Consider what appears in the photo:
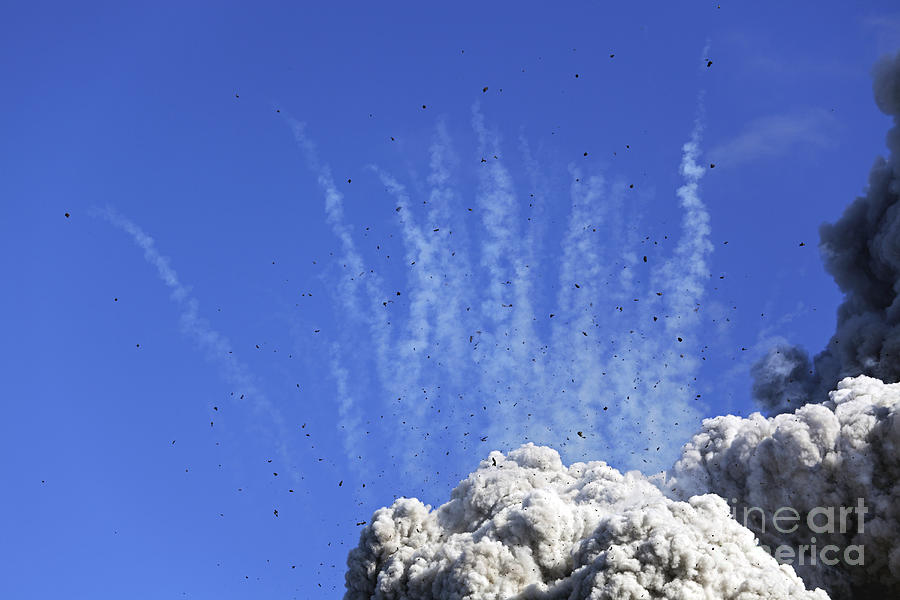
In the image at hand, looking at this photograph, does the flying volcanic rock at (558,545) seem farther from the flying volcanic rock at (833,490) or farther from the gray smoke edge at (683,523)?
the flying volcanic rock at (833,490)

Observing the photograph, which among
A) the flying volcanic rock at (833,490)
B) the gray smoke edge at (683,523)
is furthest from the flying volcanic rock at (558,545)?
the flying volcanic rock at (833,490)

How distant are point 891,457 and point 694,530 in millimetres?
7708

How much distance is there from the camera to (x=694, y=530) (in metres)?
21.0

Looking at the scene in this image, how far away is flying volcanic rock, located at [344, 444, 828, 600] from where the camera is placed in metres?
19.7

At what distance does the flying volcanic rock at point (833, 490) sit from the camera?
2488 cm

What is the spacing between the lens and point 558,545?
79.9ft

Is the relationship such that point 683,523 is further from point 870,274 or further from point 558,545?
point 870,274

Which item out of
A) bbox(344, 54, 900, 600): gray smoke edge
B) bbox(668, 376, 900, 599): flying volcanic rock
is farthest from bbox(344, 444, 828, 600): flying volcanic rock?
bbox(668, 376, 900, 599): flying volcanic rock

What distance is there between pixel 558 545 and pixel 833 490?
8410 mm

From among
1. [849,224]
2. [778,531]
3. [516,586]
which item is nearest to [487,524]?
[516,586]

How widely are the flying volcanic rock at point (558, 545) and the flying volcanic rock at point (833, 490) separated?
11.3 feet

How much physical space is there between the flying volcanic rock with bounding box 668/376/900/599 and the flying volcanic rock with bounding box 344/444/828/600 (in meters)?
3.46

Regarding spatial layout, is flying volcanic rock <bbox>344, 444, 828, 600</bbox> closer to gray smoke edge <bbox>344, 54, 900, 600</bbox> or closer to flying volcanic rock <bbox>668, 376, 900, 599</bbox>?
gray smoke edge <bbox>344, 54, 900, 600</bbox>

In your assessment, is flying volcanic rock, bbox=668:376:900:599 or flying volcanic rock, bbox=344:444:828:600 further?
flying volcanic rock, bbox=668:376:900:599
